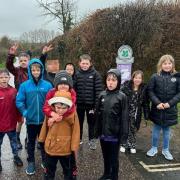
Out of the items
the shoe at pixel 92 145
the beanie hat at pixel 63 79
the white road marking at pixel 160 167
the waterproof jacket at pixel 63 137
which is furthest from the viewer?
the shoe at pixel 92 145

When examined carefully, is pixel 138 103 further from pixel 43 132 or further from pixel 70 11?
pixel 70 11

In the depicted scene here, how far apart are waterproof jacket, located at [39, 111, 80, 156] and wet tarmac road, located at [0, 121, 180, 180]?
0.92 metres

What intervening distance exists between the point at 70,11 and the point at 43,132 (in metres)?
24.2

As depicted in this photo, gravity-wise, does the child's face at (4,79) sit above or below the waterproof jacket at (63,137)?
above

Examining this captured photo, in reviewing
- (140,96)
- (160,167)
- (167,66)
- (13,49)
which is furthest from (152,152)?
(13,49)

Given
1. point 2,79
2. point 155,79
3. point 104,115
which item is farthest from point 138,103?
point 2,79

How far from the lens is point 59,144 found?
4070 millimetres

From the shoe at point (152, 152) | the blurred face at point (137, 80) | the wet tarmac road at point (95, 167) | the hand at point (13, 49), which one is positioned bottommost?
the wet tarmac road at point (95, 167)

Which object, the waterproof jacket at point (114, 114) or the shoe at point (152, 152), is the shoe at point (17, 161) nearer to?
the waterproof jacket at point (114, 114)

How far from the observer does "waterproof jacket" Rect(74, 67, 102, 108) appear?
6000mm

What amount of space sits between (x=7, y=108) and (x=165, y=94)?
2.74 metres

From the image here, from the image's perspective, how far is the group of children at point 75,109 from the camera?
4.09m

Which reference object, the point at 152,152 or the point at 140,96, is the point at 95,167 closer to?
the point at 152,152

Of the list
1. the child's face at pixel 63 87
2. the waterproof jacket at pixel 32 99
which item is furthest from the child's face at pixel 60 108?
the waterproof jacket at pixel 32 99
